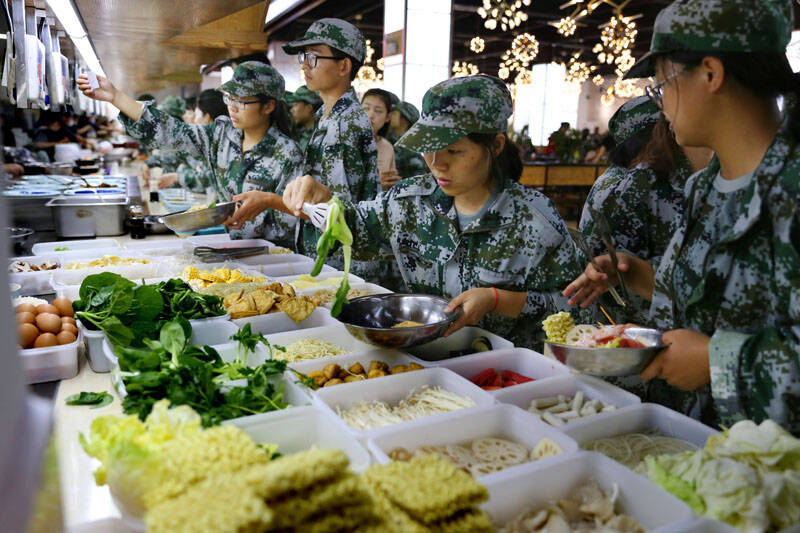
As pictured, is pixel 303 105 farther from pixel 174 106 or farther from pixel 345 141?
pixel 174 106

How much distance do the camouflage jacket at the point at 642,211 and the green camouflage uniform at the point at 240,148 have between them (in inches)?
80.9

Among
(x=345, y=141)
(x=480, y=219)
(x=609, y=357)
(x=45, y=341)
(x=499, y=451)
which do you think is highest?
(x=345, y=141)

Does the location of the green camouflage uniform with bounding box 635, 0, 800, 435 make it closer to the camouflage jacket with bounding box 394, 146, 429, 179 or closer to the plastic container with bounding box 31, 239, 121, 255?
the plastic container with bounding box 31, 239, 121, 255

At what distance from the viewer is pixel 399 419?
154 cm

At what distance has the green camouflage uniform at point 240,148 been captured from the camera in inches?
146

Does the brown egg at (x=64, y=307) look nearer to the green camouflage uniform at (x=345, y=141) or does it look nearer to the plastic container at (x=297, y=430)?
the plastic container at (x=297, y=430)

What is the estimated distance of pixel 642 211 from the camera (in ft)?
8.20

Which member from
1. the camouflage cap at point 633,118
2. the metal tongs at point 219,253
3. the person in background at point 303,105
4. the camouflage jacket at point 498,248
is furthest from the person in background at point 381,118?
the camouflage jacket at point 498,248

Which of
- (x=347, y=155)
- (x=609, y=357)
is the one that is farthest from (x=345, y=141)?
(x=609, y=357)

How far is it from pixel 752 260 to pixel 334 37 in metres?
2.72

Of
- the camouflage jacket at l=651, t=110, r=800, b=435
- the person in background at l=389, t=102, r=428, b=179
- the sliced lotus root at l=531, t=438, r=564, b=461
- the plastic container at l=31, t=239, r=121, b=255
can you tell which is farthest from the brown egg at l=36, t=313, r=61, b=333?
the person in background at l=389, t=102, r=428, b=179

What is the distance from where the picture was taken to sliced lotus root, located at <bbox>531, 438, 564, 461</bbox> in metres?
1.30

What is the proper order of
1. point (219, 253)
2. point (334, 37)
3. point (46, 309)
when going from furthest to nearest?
1. point (334, 37)
2. point (219, 253)
3. point (46, 309)

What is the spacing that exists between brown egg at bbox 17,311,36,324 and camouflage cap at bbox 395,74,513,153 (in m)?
1.28
